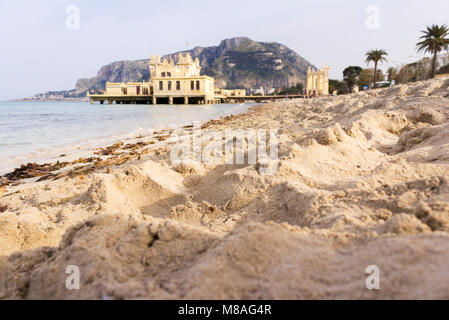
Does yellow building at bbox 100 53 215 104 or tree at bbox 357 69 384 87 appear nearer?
yellow building at bbox 100 53 215 104

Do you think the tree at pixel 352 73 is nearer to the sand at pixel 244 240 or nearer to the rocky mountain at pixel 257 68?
the sand at pixel 244 240

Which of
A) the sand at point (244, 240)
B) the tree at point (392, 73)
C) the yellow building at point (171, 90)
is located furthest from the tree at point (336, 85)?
the sand at point (244, 240)

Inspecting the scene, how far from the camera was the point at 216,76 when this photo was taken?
161875 millimetres

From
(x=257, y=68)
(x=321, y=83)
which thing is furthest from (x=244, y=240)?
(x=257, y=68)

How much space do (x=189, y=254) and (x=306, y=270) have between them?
56 cm

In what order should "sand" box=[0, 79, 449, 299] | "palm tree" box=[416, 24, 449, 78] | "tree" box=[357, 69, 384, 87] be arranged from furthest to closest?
"tree" box=[357, 69, 384, 87], "palm tree" box=[416, 24, 449, 78], "sand" box=[0, 79, 449, 299]

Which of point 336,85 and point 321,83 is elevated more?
point 336,85

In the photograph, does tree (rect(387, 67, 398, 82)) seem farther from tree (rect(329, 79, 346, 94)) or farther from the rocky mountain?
the rocky mountain

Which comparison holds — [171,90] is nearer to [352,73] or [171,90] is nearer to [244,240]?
[352,73]

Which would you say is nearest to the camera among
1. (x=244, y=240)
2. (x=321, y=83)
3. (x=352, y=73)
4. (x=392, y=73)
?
(x=244, y=240)

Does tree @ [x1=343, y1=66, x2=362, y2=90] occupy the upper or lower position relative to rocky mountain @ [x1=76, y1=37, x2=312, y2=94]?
lower

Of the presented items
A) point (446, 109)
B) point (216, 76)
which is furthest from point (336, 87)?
point (216, 76)

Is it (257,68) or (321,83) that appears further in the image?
(257,68)

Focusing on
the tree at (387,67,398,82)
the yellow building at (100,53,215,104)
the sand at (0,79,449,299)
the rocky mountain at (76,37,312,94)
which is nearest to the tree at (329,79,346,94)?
the tree at (387,67,398,82)
